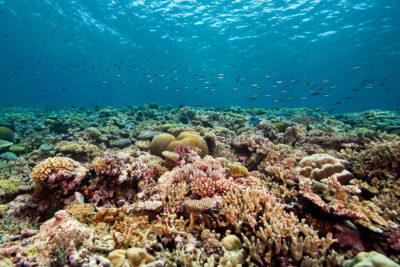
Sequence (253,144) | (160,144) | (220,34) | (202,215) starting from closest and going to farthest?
(202,215) → (253,144) → (160,144) → (220,34)

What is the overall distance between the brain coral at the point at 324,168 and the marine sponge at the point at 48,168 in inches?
253

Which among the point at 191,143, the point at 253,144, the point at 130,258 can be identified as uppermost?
the point at 253,144

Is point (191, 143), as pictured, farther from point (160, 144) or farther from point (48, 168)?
point (48, 168)

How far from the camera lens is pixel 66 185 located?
445 centimetres

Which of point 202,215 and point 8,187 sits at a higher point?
point 202,215

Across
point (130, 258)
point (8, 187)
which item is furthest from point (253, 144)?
point (8, 187)

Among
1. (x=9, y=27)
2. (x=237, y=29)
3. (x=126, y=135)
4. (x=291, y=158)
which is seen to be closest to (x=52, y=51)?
(x=9, y=27)

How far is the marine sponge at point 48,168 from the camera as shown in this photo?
14.1 feet

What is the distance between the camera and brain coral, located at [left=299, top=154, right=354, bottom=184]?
4.77 meters

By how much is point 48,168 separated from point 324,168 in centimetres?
701

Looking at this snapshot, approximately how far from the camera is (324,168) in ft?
16.0

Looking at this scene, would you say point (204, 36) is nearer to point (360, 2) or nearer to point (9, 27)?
point (360, 2)

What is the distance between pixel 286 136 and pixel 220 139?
355 centimetres

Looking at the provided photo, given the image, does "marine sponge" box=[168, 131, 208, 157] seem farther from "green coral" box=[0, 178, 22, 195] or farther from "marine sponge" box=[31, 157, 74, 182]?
"green coral" box=[0, 178, 22, 195]
